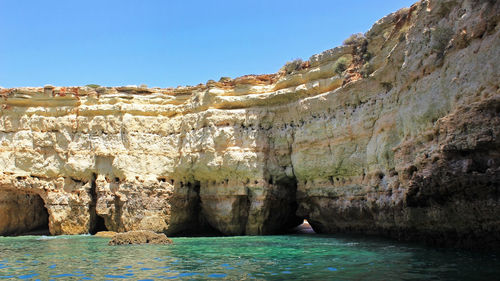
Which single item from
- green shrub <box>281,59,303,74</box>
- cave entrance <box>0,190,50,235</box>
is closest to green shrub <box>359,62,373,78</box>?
green shrub <box>281,59,303,74</box>

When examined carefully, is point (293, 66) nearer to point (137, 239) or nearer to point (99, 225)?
point (137, 239)

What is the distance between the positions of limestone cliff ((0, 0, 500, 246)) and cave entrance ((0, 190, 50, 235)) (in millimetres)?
93

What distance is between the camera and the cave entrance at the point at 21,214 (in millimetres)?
24656

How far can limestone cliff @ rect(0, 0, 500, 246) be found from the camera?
42.2 ft

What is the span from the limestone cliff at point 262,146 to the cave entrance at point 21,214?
93 millimetres

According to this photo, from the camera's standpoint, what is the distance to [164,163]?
24.3 m

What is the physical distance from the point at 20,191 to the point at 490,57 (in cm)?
2554

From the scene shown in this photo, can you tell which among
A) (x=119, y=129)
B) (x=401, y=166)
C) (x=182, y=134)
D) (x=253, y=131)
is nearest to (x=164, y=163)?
(x=182, y=134)

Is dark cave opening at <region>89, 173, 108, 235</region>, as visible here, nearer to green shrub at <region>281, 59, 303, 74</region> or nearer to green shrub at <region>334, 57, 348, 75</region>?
green shrub at <region>281, 59, 303, 74</region>

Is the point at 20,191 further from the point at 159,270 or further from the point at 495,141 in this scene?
the point at 495,141

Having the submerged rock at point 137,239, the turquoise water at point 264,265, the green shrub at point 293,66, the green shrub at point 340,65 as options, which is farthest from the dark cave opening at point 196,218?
the turquoise water at point 264,265

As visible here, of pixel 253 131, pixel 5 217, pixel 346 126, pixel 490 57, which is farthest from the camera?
pixel 5 217

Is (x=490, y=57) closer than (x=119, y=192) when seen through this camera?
Yes

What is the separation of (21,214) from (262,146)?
16.3m
